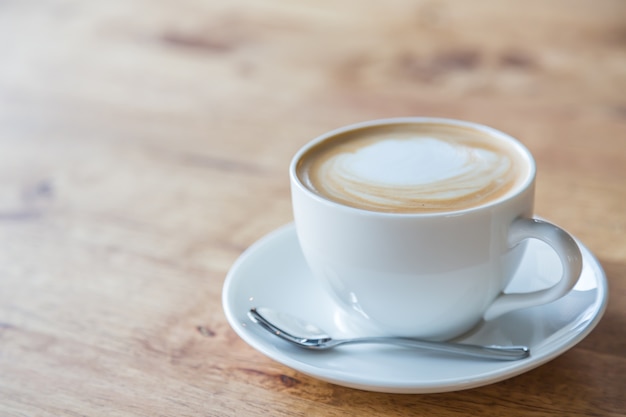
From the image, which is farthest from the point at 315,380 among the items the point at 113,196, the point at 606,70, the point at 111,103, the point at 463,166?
the point at 606,70

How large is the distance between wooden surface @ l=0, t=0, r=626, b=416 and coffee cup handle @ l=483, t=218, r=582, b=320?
0.05 m

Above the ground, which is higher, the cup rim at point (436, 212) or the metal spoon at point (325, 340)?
the cup rim at point (436, 212)

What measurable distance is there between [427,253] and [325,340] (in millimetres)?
103

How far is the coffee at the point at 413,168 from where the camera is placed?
1.84 ft

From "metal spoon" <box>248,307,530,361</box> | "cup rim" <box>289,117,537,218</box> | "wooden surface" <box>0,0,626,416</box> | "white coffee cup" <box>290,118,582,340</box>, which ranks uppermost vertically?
"cup rim" <box>289,117,537,218</box>

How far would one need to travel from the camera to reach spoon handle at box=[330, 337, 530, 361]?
1.70 ft

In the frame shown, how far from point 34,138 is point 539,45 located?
87cm

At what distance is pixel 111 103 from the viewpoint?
4.00 ft

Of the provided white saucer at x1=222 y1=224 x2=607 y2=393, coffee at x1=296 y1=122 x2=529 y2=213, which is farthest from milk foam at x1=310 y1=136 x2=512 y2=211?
white saucer at x1=222 y1=224 x2=607 y2=393

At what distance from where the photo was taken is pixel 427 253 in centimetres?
53

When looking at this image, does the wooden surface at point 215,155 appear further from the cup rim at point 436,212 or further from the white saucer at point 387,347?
the cup rim at point 436,212

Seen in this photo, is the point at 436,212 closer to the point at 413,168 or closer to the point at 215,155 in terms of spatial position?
the point at 413,168

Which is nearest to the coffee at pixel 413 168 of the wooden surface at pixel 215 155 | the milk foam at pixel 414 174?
the milk foam at pixel 414 174

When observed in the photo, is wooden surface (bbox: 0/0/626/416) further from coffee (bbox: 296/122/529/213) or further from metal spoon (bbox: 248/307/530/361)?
coffee (bbox: 296/122/529/213)
